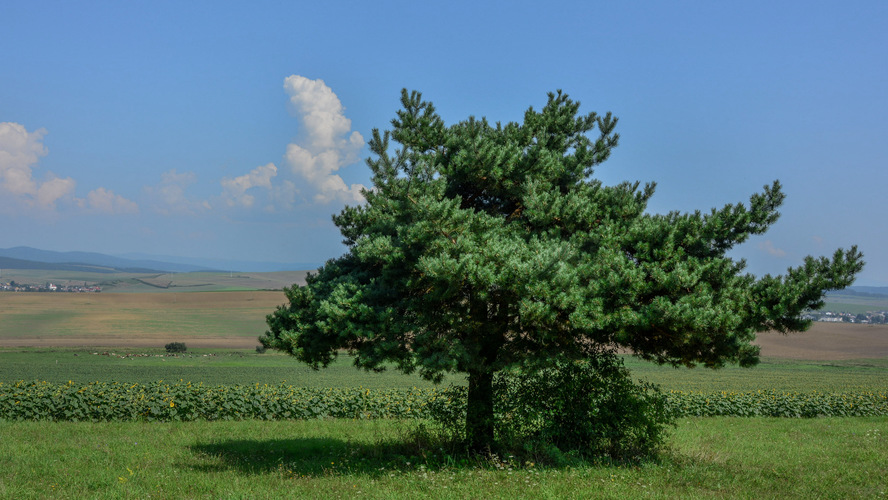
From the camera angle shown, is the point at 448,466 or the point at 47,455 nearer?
the point at 448,466

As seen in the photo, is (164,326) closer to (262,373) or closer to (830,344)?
(262,373)

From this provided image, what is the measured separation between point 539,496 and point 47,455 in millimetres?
10178

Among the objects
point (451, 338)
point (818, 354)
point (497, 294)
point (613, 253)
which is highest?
point (613, 253)

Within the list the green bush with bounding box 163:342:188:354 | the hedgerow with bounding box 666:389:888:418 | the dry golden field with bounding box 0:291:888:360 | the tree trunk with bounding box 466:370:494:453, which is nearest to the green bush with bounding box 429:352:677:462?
the tree trunk with bounding box 466:370:494:453

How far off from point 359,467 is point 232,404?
8452 mm

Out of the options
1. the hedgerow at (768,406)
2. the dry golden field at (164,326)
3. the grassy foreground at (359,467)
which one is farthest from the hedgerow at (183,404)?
the dry golden field at (164,326)

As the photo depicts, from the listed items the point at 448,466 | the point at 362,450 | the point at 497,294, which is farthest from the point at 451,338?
the point at 362,450

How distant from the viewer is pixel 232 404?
715 inches

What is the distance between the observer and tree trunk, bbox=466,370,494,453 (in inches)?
438

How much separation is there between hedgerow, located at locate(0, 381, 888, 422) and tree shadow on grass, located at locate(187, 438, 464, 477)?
407 cm

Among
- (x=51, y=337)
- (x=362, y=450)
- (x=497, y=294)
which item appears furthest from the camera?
(x=51, y=337)

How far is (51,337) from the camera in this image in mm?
60500

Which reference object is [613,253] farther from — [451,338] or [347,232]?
[347,232]

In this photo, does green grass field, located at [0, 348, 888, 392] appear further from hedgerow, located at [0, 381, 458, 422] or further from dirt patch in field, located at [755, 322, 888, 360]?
dirt patch in field, located at [755, 322, 888, 360]
